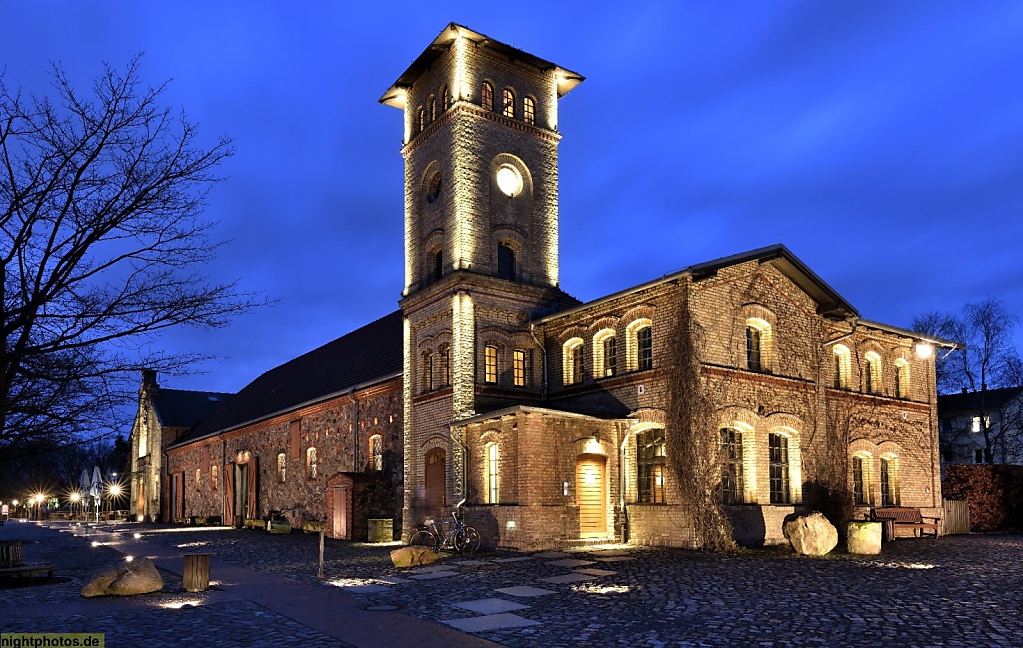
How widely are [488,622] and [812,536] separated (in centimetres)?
1043

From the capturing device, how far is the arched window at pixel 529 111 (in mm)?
25688

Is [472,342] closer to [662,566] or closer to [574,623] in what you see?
[662,566]

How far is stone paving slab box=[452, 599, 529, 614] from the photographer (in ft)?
36.8

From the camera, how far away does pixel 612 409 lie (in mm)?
21641

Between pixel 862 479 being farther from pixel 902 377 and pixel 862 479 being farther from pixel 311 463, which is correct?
pixel 311 463

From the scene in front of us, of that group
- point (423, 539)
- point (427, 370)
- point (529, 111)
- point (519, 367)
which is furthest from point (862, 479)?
point (529, 111)

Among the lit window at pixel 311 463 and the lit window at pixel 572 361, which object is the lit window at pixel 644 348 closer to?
the lit window at pixel 572 361

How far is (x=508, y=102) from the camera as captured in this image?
25.5 m

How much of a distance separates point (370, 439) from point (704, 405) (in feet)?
42.1

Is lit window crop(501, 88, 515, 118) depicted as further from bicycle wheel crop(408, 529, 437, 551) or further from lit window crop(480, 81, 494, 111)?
bicycle wheel crop(408, 529, 437, 551)

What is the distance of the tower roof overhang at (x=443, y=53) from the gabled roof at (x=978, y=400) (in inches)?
1150

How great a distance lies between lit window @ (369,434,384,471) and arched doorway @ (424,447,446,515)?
11.8 feet

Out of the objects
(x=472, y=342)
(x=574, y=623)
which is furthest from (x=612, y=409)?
(x=574, y=623)

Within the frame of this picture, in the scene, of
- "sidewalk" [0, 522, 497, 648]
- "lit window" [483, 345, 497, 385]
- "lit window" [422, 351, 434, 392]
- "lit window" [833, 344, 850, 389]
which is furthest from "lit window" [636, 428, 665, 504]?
"sidewalk" [0, 522, 497, 648]
